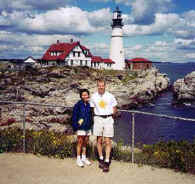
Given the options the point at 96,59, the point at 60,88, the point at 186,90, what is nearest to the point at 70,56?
the point at 96,59

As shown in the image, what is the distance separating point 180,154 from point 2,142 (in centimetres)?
594

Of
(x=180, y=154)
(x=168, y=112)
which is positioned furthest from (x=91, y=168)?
(x=168, y=112)

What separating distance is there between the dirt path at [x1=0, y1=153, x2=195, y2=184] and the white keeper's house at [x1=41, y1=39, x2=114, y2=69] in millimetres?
59481

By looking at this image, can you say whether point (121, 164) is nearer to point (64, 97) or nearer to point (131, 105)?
point (64, 97)

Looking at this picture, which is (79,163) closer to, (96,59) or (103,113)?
(103,113)

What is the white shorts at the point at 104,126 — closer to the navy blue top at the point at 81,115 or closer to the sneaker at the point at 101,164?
the navy blue top at the point at 81,115

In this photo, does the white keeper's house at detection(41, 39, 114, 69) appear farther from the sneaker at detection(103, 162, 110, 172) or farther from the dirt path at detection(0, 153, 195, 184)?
the sneaker at detection(103, 162, 110, 172)

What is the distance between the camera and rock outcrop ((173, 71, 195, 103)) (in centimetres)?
6003

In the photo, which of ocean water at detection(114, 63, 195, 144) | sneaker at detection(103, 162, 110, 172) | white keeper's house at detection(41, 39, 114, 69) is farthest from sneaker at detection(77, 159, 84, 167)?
white keeper's house at detection(41, 39, 114, 69)

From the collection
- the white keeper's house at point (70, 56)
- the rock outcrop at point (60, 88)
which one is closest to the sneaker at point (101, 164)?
the rock outcrop at point (60, 88)

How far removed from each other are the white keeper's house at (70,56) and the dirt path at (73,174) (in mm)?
59481

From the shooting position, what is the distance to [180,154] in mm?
7109

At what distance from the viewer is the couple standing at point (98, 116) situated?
23.8 ft

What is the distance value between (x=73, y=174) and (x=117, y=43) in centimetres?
6885
